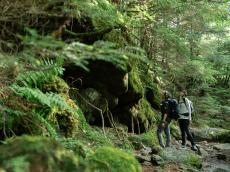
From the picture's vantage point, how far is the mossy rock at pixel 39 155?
3238mm

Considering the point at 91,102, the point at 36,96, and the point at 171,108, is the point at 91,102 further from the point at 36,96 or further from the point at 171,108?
the point at 36,96

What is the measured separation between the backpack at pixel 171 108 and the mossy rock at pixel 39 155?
8.18 m

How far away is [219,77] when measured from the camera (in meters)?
26.4

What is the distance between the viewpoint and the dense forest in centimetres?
337

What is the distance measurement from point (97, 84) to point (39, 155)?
24.4 feet

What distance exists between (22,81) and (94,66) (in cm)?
Result: 333

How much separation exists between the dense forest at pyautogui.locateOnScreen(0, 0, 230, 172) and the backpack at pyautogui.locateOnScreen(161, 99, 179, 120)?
1.02 meters

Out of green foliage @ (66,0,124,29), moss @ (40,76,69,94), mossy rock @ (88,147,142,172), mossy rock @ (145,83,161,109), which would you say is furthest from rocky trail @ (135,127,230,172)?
mossy rock @ (145,83,161,109)

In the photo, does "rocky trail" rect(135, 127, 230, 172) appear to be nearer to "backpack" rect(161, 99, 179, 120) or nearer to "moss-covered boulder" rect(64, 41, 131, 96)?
"backpack" rect(161, 99, 179, 120)

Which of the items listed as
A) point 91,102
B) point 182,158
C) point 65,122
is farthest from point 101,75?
point 182,158

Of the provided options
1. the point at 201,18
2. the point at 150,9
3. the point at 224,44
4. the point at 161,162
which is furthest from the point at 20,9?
the point at 224,44

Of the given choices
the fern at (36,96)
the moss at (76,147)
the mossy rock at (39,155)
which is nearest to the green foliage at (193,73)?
the fern at (36,96)

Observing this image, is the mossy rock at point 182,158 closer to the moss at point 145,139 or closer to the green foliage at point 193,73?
the moss at point 145,139

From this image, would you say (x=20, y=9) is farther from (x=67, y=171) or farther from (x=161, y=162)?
(x=161, y=162)
